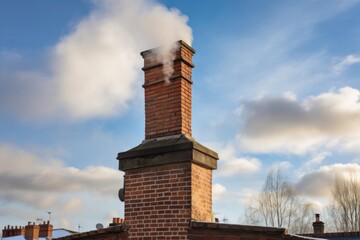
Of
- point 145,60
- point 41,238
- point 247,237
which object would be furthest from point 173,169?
point 41,238

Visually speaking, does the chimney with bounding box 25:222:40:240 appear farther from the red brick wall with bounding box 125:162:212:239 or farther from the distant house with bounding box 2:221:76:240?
the red brick wall with bounding box 125:162:212:239

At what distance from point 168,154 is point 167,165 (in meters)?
0.16

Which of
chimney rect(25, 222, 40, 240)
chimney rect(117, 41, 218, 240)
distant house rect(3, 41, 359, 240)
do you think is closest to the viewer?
distant house rect(3, 41, 359, 240)

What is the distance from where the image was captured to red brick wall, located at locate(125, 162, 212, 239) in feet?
20.8

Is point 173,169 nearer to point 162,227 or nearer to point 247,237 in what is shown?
point 162,227

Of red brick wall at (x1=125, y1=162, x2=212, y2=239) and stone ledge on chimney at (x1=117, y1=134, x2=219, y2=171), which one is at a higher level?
stone ledge on chimney at (x1=117, y1=134, x2=219, y2=171)

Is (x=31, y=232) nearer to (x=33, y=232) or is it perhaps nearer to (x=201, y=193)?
(x=33, y=232)

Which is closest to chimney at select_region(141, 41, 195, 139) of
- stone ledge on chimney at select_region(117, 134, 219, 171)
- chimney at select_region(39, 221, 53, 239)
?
stone ledge on chimney at select_region(117, 134, 219, 171)

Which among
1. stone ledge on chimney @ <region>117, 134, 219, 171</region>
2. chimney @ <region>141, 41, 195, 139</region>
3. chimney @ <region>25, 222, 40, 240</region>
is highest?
chimney @ <region>141, 41, 195, 139</region>

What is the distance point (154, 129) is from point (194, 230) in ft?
5.86

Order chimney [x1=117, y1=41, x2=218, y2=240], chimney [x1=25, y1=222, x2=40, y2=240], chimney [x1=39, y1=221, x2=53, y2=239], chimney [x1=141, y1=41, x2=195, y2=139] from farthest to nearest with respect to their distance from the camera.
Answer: chimney [x1=39, y1=221, x2=53, y2=239], chimney [x1=25, y1=222, x2=40, y2=240], chimney [x1=141, y1=41, x2=195, y2=139], chimney [x1=117, y1=41, x2=218, y2=240]

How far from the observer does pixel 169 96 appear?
7133 millimetres

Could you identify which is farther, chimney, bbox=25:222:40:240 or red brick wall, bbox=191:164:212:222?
chimney, bbox=25:222:40:240

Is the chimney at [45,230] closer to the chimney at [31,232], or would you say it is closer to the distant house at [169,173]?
the chimney at [31,232]
